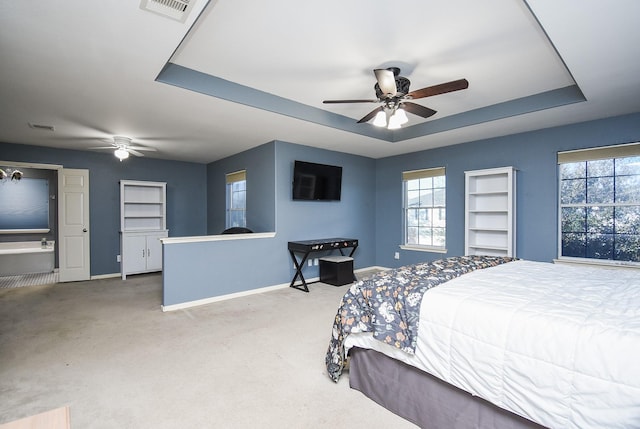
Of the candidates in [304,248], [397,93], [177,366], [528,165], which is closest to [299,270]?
[304,248]

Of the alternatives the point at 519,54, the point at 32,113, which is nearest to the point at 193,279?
the point at 32,113

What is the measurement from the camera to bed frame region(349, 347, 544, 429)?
1414 millimetres

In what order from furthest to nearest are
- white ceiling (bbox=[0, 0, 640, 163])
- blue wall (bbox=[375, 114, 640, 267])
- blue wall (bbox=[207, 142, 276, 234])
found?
1. blue wall (bbox=[207, 142, 276, 234])
2. blue wall (bbox=[375, 114, 640, 267])
3. white ceiling (bbox=[0, 0, 640, 163])

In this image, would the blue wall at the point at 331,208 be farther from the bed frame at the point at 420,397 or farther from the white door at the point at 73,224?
the white door at the point at 73,224

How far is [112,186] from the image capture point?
18.5ft

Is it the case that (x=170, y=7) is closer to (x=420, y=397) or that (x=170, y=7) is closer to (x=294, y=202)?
(x=420, y=397)

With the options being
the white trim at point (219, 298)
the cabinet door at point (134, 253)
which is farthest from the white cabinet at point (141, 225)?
the white trim at point (219, 298)

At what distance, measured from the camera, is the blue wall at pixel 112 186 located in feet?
16.8

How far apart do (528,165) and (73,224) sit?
7308mm

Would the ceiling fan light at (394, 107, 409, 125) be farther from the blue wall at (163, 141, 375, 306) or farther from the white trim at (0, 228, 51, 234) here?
the white trim at (0, 228, 51, 234)

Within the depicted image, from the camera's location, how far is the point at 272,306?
3.79 m

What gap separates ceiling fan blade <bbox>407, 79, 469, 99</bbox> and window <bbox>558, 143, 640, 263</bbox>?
2.43 metres

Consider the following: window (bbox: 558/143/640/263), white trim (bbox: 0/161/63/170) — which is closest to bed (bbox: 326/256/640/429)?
window (bbox: 558/143/640/263)

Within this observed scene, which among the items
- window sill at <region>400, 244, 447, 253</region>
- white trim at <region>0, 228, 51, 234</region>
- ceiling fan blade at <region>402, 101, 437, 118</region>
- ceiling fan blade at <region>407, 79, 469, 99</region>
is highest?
ceiling fan blade at <region>407, 79, 469, 99</region>
